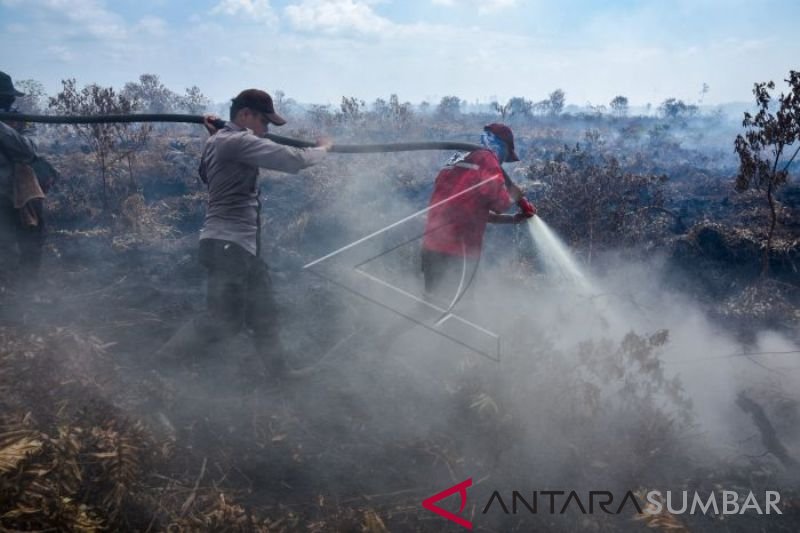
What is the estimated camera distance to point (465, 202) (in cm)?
374

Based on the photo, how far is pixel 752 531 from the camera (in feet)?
8.77

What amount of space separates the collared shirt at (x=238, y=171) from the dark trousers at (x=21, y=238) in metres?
2.64

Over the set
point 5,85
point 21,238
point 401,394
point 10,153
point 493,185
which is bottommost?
point 401,394

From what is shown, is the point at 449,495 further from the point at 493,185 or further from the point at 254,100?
the point at 254,100

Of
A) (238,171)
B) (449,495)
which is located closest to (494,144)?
(238,171)

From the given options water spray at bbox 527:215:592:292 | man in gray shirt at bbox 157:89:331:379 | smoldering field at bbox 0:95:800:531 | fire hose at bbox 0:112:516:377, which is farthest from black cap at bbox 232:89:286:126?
water spray at bbox 527:215:592:292

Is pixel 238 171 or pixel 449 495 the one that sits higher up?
pixel 238 171

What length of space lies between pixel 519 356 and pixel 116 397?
9.68 ft

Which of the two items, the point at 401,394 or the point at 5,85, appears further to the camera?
the point at 5,85

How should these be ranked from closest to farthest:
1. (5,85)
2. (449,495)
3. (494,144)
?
(449,495), (494,144), (5,85)

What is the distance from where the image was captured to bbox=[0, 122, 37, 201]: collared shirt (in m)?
4.34

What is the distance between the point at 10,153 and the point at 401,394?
4.22 meters

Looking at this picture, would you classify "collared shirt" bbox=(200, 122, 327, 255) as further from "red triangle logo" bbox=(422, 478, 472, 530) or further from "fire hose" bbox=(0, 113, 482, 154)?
"red triangle logo" bbox=(422, 478, 472, 530)

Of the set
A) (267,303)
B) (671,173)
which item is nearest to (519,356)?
(267,303)
